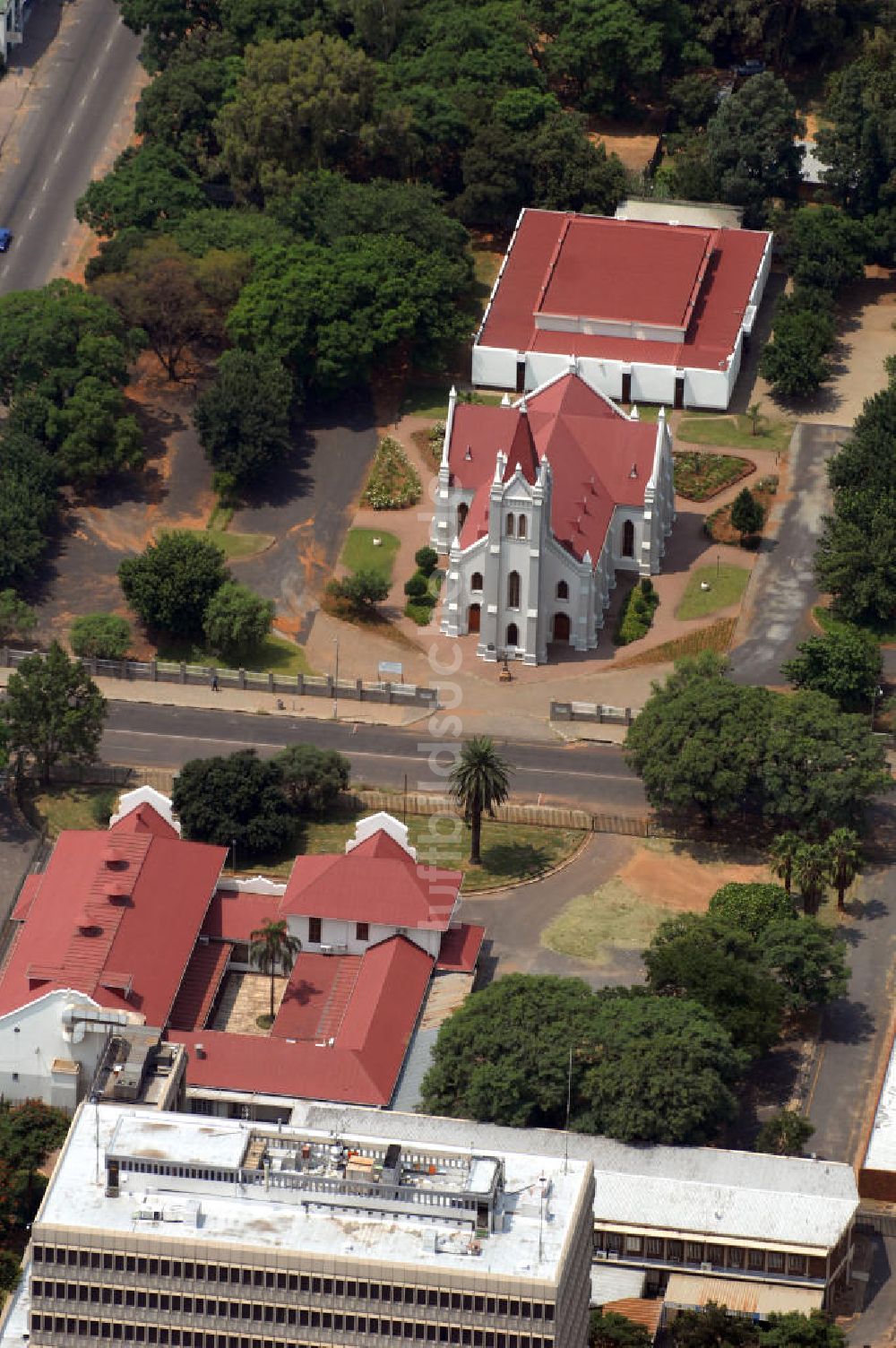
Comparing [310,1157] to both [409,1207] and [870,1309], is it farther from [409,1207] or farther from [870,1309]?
[870,1309]

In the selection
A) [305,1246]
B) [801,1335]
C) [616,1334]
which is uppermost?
[305,1246]

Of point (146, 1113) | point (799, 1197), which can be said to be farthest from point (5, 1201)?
point (799, 1197)

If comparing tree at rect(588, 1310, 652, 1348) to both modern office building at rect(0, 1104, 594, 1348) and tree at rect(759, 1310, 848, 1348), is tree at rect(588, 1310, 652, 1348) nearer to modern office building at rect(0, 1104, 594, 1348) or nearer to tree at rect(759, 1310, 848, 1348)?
tree at rect(759, 1310, 848, 1348)

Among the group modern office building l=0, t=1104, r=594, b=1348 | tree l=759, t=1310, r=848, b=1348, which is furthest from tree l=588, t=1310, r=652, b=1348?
modern office building l=0, t=1104, r=594, b=1348

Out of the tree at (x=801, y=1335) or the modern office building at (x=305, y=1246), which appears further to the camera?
the tree at (x=801, y=1335)

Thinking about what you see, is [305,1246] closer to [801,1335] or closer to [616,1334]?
[616,1334]

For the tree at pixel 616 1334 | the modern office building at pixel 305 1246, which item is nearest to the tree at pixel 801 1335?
the tree at pixel 616 1334

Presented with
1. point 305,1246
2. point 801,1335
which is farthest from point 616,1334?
point 305,1246

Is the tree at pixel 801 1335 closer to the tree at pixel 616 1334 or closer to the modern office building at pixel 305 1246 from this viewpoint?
the tree at pixel 616 1334
